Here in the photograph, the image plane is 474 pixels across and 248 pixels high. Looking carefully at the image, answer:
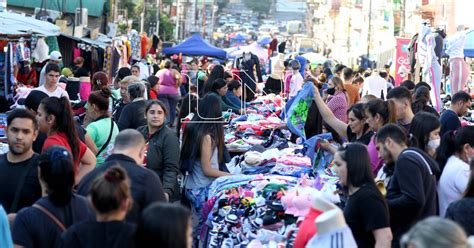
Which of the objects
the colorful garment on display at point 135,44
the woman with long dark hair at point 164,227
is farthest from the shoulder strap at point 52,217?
the colorful garment on display at point 135,44

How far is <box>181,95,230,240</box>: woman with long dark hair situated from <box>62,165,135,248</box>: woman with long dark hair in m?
4.96

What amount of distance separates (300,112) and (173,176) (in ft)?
12.8

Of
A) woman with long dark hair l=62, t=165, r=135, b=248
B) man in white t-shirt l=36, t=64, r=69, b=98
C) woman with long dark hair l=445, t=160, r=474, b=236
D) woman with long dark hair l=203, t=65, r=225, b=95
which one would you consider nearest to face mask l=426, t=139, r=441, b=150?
woman with long dark hair l=445, t=160, r=474, b=236

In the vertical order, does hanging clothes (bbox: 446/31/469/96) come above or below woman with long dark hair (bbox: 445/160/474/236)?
above

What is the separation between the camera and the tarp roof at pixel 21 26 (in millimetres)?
17741

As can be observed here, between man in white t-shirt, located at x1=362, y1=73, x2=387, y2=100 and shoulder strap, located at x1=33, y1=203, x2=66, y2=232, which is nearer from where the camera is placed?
shoulder strap, located at x1=33, y1=203, x2=66, y2=232

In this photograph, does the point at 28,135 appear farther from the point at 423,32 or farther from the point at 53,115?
the point at 423,32

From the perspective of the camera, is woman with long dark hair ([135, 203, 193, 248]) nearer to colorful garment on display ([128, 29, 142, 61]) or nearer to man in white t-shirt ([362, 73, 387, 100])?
man in white t-shirt ([362, 73, 387, 100])

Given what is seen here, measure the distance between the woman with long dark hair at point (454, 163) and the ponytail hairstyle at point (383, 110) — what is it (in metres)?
1.16

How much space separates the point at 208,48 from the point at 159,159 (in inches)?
1328

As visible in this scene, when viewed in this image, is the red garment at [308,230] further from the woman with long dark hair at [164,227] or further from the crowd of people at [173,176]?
the woman with long dark hair at [164,227]

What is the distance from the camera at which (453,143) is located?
8172 mm

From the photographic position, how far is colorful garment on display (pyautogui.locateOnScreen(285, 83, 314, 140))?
520 inches

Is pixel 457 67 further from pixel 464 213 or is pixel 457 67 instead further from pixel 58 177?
pixel 58 177
